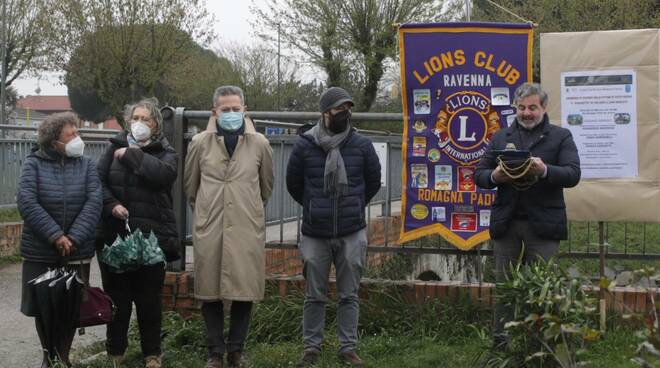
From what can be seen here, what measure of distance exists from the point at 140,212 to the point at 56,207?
0.54 m

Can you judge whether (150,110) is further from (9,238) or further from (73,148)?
(9,238)

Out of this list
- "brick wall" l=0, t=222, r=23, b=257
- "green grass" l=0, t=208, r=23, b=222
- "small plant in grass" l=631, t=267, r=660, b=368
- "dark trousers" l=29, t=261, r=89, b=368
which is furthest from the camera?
"green grass" l=0, t=208, r=23, b=222

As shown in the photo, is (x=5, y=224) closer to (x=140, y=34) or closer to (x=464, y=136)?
(x=464, y=136)

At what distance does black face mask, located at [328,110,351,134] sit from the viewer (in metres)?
5.55

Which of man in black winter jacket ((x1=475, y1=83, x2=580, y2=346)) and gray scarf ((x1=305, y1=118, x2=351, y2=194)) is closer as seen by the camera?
man in black winter jacket ((x1=475, y1=83, x2=580, y2=346))

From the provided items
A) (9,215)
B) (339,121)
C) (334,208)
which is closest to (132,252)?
(334,208)

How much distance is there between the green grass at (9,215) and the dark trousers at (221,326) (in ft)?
21.4

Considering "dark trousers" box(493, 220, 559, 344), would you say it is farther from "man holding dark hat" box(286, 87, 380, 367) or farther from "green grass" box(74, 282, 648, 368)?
"man holding dark hat" box(286, 87, 380, 367)

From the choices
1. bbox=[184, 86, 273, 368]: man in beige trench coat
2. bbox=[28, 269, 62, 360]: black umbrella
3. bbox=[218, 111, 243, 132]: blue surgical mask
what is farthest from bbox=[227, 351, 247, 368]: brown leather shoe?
bbox=[218, 111, 243, 132]: blue surgical mask

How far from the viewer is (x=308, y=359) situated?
5605mm

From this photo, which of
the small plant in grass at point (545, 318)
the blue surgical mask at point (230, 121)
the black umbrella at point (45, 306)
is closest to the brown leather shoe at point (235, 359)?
the black umbrella at point (45, 306)

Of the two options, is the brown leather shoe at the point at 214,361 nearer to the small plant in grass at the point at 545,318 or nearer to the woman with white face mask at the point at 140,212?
the woman with white face mask at the point at 140,212

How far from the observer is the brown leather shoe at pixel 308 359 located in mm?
5590

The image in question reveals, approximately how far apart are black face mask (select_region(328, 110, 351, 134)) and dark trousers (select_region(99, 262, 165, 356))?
4.94 ft
